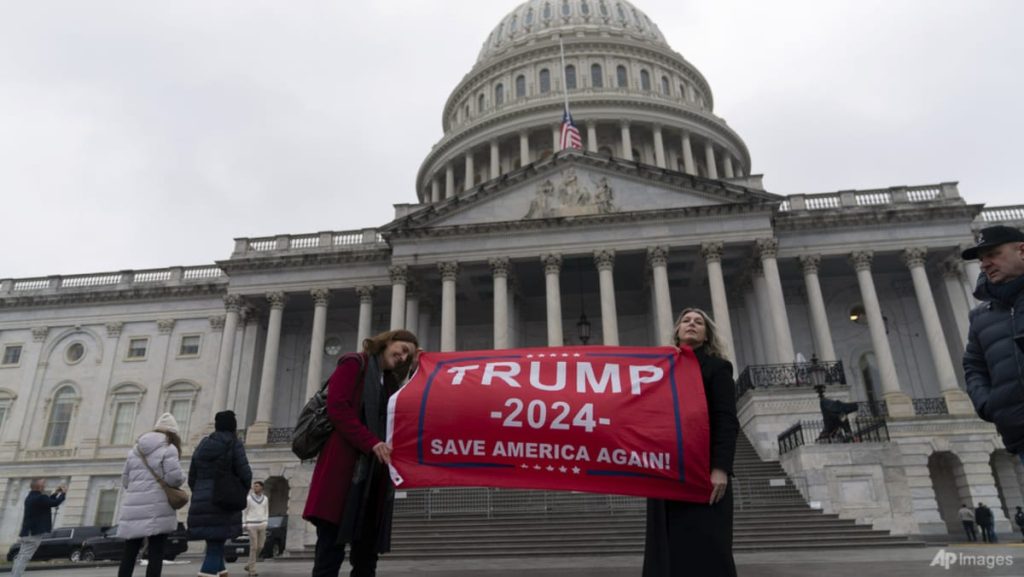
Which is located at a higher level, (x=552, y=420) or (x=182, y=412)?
(x=182, y=412)

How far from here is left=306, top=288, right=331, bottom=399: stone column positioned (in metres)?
34.6

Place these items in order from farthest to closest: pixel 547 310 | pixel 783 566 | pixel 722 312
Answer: pixel 547 310 → pixel 722 312 → pixel 783 566

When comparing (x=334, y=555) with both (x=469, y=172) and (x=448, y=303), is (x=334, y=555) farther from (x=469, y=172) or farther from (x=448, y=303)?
(x=469, y=172)

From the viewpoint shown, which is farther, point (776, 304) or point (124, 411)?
point (124, 411)

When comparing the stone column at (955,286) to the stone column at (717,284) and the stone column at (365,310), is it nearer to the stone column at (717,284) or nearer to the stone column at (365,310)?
the stone column at (717,284)

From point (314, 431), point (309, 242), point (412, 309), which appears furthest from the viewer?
point (309, 242)

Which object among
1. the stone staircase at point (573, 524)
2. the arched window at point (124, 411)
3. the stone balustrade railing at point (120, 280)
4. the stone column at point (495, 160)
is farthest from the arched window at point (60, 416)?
the stone column at point (495, 160)

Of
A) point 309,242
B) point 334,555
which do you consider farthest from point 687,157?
point 334,555

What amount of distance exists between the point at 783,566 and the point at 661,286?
20618mm

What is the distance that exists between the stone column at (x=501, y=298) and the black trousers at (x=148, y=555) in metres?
22.9

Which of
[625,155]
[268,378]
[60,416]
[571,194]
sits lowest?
[60,416]

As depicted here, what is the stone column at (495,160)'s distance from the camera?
5356 cm

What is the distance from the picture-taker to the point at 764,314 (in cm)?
3231

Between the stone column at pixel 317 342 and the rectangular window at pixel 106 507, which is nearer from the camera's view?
the stone column at pixel 317 342
